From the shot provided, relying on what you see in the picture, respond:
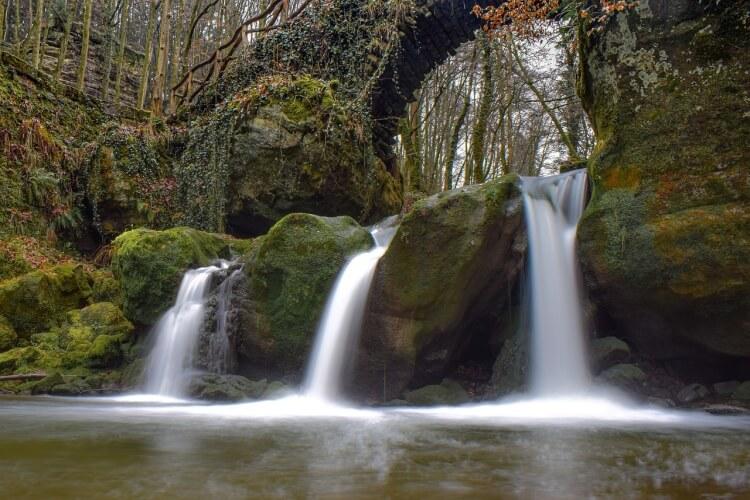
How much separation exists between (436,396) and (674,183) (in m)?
3.62

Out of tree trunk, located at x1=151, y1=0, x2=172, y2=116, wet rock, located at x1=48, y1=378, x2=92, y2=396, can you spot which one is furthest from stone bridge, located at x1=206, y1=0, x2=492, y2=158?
wet rock, located at x1=48, y1=378, x2=92, y2=396

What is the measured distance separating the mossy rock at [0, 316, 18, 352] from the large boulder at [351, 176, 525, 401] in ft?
18.8

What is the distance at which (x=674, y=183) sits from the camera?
6055mm

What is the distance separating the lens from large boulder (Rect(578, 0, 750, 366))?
223 inches

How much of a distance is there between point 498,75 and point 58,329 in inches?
546

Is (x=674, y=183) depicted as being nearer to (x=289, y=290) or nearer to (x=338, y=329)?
(x=338, y=329)

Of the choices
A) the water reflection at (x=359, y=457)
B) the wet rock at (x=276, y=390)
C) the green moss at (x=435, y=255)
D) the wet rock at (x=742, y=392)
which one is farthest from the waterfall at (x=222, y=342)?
the wet rock at (x=742, y=392)

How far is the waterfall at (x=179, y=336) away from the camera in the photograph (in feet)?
23.6

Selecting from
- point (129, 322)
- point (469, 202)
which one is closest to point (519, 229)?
point (469, 202)

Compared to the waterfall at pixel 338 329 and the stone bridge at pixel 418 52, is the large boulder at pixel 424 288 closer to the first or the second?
the waterfall at pixel 338 329

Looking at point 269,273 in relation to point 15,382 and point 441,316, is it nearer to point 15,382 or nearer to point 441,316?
point 441,316

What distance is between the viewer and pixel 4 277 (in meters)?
9.59

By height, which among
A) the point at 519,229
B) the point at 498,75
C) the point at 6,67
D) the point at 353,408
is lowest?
the point at 353,408

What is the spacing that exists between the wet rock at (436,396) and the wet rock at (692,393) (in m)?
2.32
